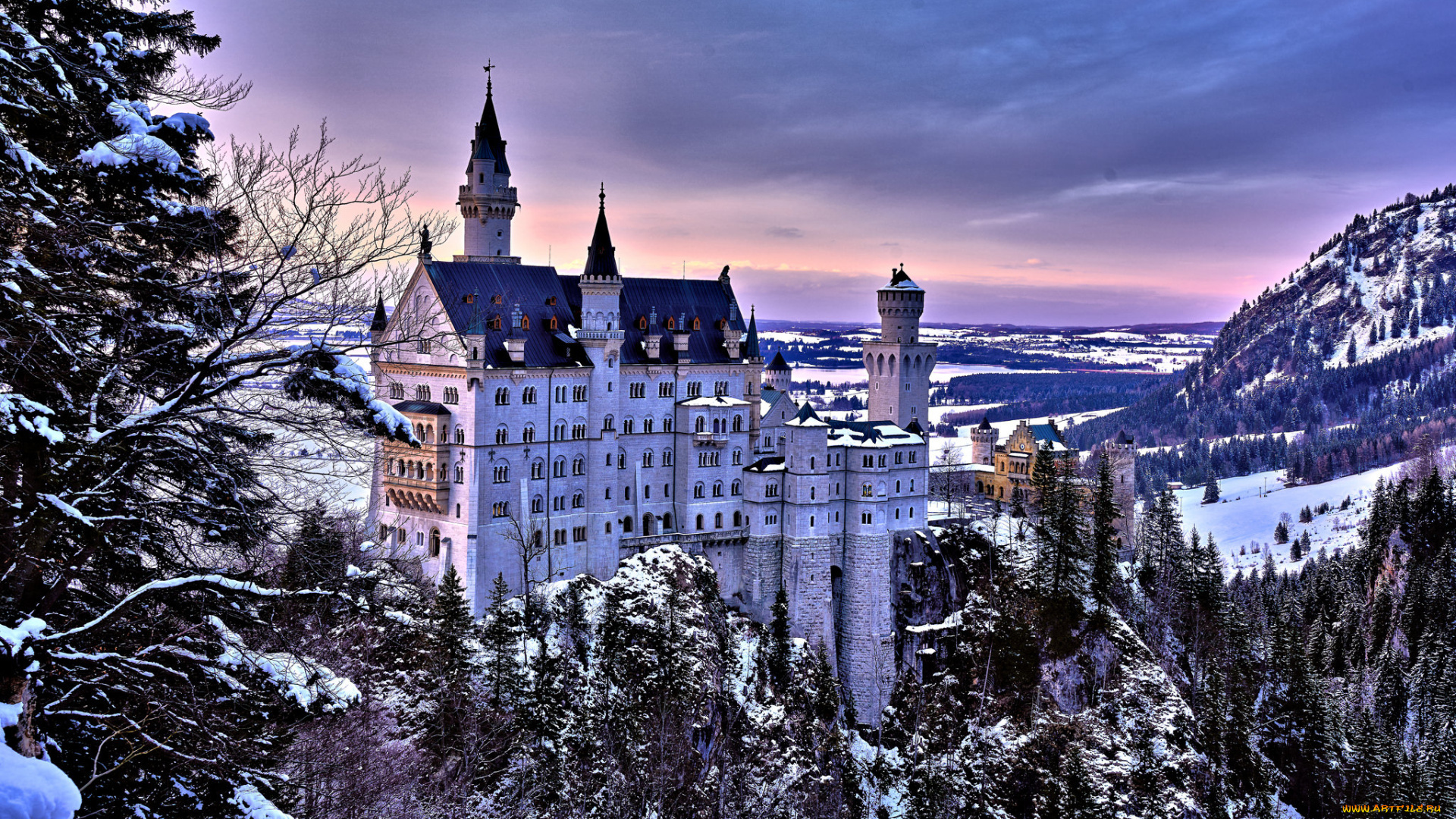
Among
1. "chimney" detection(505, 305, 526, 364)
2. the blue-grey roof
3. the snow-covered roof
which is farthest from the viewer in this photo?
the snow-covered roof

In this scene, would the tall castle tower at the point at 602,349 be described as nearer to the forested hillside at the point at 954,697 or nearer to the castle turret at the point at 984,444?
the forested hillside at the point at 954,697

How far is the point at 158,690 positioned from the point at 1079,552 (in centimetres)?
8420

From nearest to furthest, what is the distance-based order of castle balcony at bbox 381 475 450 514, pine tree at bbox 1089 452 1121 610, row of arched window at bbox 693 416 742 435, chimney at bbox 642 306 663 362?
castle balcony at bbox 381 475 450 514
chimney at bbox 642 306 663 362
row of arched window at bbox 693 416 742 435
pine tree at bbox 1089 452 1121 610

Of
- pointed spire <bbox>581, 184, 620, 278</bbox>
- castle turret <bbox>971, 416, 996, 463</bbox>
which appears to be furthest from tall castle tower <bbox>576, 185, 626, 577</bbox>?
castle turret <bbox>971, 416, 996, 463</bbox>

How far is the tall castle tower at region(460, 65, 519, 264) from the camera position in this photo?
82.2 metres

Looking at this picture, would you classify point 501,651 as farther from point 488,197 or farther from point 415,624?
point 488,197

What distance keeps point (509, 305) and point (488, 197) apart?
9.82 m

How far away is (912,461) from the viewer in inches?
3659

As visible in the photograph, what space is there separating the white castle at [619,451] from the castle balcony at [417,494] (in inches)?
4.2

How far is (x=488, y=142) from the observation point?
271 ft

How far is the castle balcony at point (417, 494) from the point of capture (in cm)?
7331

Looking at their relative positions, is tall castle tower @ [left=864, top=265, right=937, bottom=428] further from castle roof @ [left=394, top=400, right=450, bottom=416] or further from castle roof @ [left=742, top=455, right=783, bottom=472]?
castle roof @ [left=394, top=400, right=450, bottom=416]

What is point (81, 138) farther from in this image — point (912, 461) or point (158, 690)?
point (912, 461)

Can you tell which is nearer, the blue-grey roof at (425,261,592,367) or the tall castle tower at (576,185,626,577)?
the blue-grey roof at (425,261,592,367)
